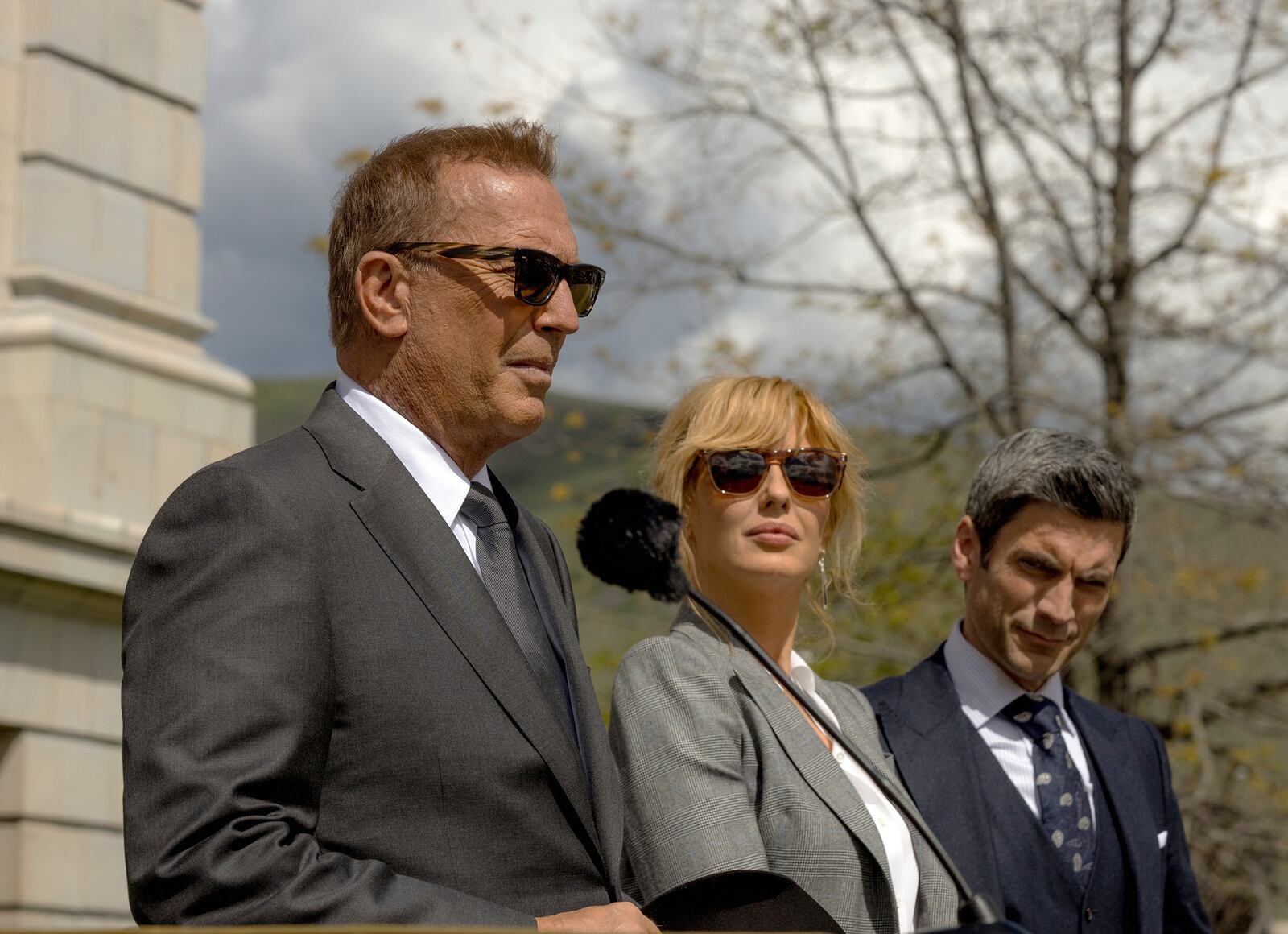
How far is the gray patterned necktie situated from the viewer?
8.65 ft

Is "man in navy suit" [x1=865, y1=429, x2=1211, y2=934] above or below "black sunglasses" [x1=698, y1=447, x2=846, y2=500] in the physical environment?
below

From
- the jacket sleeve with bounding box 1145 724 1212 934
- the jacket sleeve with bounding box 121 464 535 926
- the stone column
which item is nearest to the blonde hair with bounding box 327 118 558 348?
the jacket sleeve with bounding box 121 464 535 926

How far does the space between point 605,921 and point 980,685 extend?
72.2 inches

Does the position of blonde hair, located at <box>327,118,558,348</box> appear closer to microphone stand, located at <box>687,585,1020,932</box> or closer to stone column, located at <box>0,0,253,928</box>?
microphone stand, located at <box>687,585,1020,932</box>

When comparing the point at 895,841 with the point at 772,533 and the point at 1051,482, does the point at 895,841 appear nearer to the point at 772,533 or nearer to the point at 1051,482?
the point at 772,533

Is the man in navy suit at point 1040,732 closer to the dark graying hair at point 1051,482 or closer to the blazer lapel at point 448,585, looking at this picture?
the dark graying hair at point 1051,482

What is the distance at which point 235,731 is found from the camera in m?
2.23

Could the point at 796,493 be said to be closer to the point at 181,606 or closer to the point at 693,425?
the point at 693,425

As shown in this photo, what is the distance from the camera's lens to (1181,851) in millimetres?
4062

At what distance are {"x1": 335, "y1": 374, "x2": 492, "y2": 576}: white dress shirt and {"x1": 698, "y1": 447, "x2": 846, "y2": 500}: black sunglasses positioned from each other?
36.8 inches

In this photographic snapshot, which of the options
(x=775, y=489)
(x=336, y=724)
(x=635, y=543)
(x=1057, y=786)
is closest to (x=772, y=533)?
(x=775, y=489)

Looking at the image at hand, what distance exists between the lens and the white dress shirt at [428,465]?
9.00 ft

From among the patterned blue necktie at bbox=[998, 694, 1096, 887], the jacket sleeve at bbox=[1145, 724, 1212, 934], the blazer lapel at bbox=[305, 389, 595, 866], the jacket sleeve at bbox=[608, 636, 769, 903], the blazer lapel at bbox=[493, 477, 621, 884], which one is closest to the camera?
the blazer lapel at bbox=[305, 389, 595, 866]

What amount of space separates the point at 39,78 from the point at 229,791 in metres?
7.87
